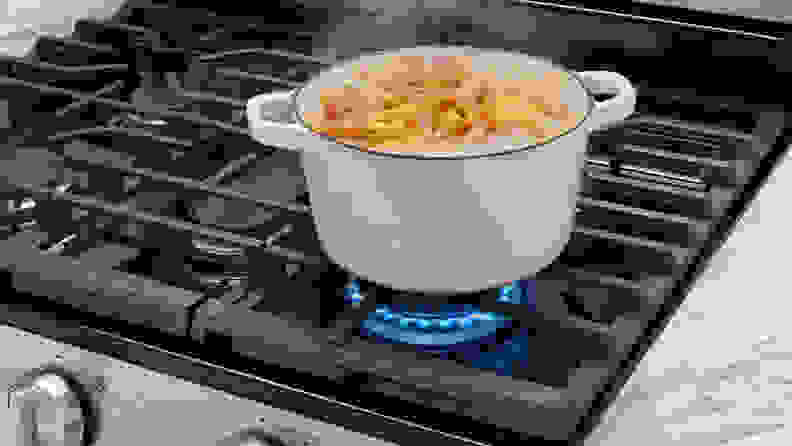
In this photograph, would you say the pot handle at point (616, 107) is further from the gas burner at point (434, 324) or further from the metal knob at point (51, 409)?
the metal knob at point (51, 409)

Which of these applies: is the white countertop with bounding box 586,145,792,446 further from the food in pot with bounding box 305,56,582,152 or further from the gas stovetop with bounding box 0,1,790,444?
the food in pot with bounding box 305,56,582,152

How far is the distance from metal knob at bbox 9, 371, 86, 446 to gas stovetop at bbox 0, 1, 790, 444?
30mm

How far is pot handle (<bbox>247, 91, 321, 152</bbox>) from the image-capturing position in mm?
596

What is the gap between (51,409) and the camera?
607mm

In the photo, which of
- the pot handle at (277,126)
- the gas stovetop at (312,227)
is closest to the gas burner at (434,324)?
the gas stovetop at (312,227)

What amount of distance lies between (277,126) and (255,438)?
0.58ft

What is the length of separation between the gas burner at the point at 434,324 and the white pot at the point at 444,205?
0.01m

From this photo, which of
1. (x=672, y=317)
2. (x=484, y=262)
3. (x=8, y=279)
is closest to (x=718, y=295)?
(x=672, y=317)

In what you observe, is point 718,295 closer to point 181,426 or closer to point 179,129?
point 181,426

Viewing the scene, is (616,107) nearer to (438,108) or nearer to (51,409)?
(438,108)

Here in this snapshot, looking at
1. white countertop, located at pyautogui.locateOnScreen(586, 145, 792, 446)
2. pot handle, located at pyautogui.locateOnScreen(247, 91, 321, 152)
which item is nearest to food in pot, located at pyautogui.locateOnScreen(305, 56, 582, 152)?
pot handle, located at pyautogui.locateOnScreen(247, 91, 321, 152)

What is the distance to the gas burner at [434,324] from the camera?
575 mm

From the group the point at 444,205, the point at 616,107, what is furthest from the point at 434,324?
the point at 616,107

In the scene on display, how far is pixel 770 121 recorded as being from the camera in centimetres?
79
